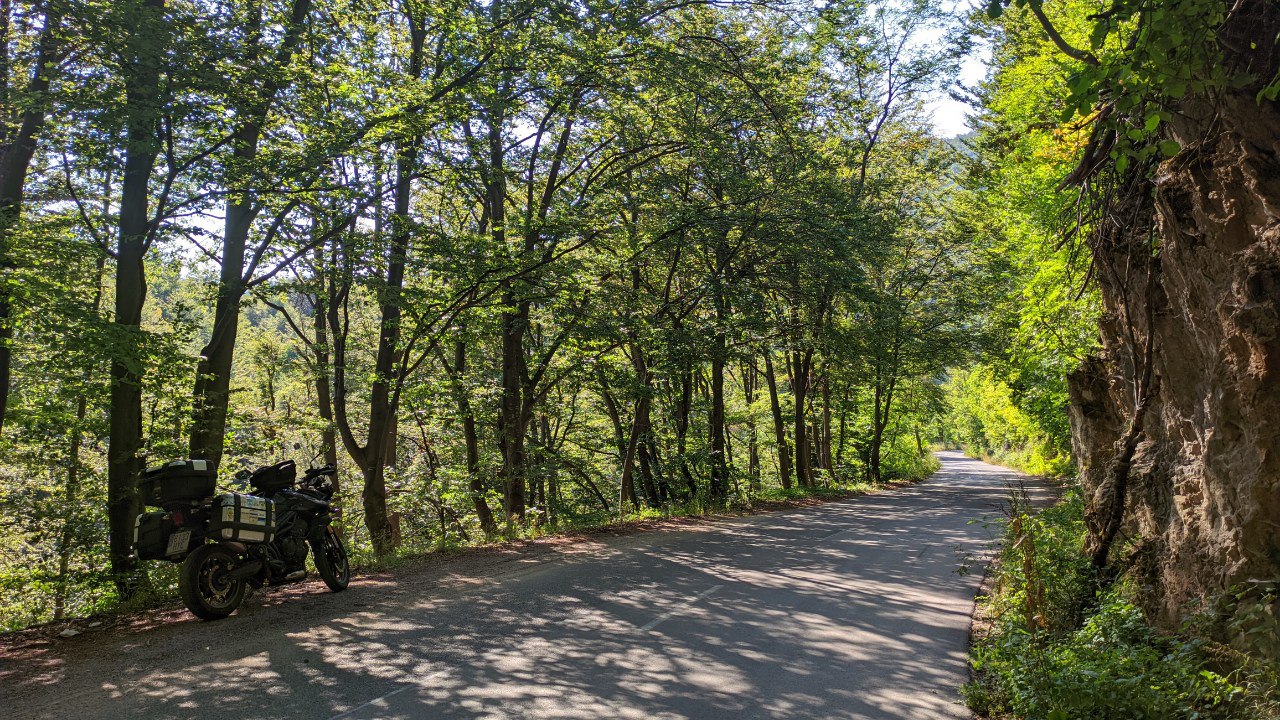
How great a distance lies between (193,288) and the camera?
515 inches

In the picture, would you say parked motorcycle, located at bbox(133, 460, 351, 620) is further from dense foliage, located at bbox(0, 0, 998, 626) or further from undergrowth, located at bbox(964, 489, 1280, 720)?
undergrowth, located at bbox(964, 489, 1280, 720)

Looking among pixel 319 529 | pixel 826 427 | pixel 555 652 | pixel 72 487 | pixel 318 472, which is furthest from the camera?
pixel 826 427

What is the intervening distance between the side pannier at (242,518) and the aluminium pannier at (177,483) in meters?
0.19

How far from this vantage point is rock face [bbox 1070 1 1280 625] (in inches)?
168

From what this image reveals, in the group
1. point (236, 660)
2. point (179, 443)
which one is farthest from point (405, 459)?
point (236, 660)

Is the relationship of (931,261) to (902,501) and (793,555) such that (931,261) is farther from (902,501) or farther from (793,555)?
(793,555)

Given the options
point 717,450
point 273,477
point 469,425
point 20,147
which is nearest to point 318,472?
point 273,477

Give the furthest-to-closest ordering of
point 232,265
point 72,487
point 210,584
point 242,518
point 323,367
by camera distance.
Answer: point 323,367 < point 72,487 < point 232,265 < point 242,518 < point 210,584

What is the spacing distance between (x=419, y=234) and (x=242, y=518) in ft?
21.5

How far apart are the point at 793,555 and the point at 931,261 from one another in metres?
23.1

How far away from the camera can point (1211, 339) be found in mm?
4789

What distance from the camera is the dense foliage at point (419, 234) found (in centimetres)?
888

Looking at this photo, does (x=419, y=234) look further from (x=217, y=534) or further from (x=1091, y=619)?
(x=1091, y=619)

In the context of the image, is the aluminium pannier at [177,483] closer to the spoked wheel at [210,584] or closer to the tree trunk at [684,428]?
the spoked wheel at [210,584]
